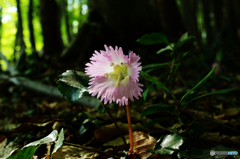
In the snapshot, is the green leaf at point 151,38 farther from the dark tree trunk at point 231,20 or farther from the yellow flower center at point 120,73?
the dark tree trunk at point 231,20

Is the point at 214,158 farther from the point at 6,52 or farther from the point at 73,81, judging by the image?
the point at 6,52

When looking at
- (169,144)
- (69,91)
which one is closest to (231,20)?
(169,144)

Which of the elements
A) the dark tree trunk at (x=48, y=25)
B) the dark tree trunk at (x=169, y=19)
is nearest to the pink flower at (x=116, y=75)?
the dark tree trunk at (x=169, y=19)

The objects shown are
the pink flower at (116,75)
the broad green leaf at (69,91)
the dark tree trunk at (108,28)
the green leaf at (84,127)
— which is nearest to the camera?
the pink flower at (116,75)

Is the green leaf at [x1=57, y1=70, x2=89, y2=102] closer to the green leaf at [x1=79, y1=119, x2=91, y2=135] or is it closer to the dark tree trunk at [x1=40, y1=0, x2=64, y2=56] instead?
the green leaf at [x1=79, y1=119, x2=91, y2=135]

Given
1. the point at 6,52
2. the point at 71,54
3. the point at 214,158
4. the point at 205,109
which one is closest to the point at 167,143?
the point at 214,158

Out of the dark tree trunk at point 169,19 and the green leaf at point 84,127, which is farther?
the dark tree trunk at point 169,19
